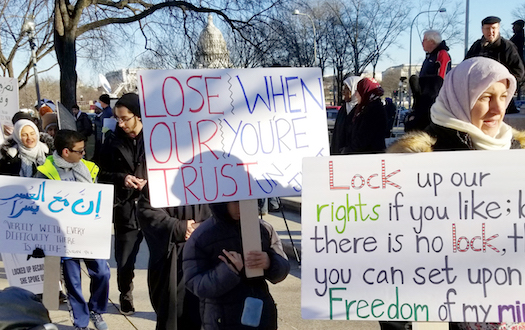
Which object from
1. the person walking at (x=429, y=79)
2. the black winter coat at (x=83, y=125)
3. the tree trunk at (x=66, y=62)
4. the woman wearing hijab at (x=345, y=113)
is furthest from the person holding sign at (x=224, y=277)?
the tree trunk at (x=66, y=62)

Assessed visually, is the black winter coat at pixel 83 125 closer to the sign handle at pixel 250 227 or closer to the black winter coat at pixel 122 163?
→ the black winter coat at pixel 122 163

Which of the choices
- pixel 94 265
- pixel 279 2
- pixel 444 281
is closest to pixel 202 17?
pixel 279 2

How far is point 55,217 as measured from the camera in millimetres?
2977

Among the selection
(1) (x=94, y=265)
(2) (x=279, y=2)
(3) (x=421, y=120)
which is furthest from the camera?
(2) (x=279, y=2)

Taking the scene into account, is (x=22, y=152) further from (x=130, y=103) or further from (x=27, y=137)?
(x=130, y=103)

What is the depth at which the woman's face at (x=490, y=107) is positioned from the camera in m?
1.98

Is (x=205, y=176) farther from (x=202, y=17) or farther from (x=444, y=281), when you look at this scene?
(x=202, y=17)

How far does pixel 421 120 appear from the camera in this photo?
18.2ft

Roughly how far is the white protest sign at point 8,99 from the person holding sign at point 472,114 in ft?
18.4

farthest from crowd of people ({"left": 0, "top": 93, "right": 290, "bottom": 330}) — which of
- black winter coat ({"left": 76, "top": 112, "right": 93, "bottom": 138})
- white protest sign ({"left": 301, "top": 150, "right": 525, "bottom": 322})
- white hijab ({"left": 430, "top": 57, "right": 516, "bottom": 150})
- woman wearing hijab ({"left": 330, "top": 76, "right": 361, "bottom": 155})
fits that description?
black winter coat ({"left": 76, "top": 112, "right": 93, "bottom": 138})

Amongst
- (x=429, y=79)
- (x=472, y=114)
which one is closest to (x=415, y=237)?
(x=472, y=114)

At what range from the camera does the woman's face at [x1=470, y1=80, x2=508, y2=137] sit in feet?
6.51

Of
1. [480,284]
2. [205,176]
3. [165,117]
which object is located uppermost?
[165,117]

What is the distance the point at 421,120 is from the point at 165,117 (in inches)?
153
